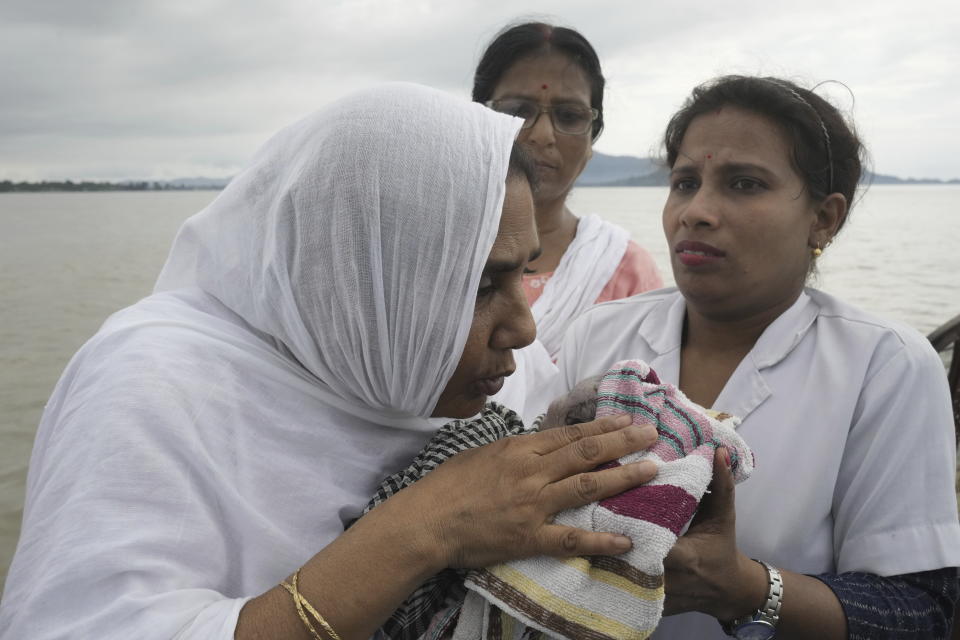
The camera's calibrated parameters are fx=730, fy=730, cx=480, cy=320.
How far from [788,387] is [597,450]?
0.77 m

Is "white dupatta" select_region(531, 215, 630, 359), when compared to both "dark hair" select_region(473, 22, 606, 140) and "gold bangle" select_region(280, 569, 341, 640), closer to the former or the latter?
"dark hair" select_region(473, 22, 606, 140)

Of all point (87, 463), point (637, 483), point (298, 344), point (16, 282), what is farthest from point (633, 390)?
point (16, 282)

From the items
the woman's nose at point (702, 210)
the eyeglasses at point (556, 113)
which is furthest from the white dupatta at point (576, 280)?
the woman's nose at point (702, 210)

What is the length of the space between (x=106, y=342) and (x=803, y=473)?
5.46 ft

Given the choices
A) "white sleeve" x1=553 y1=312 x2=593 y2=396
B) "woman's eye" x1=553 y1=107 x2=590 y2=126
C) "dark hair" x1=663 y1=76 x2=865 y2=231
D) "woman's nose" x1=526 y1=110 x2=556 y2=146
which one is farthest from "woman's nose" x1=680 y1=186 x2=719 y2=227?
"woman's eye" x1=553 y1=107 x2=590 y2=126

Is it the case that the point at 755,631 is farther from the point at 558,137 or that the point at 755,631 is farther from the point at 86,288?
the point at 86,288

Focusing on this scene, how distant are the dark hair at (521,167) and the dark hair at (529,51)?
79.6 inches

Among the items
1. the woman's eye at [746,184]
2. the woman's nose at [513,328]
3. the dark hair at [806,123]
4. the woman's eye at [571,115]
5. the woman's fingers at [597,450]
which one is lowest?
the woman's fingers at [597,450]

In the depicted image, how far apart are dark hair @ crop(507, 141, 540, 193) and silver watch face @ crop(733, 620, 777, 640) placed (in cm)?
118

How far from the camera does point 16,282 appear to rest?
15.4 meters

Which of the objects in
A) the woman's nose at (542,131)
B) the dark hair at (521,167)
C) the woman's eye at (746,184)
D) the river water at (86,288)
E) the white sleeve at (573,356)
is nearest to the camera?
the dark hair at (521,167)

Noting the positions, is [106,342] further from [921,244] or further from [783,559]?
[921,244]

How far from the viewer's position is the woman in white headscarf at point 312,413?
138 cm

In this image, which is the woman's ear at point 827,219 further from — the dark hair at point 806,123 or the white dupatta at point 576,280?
the white dupatta at point 576,280
